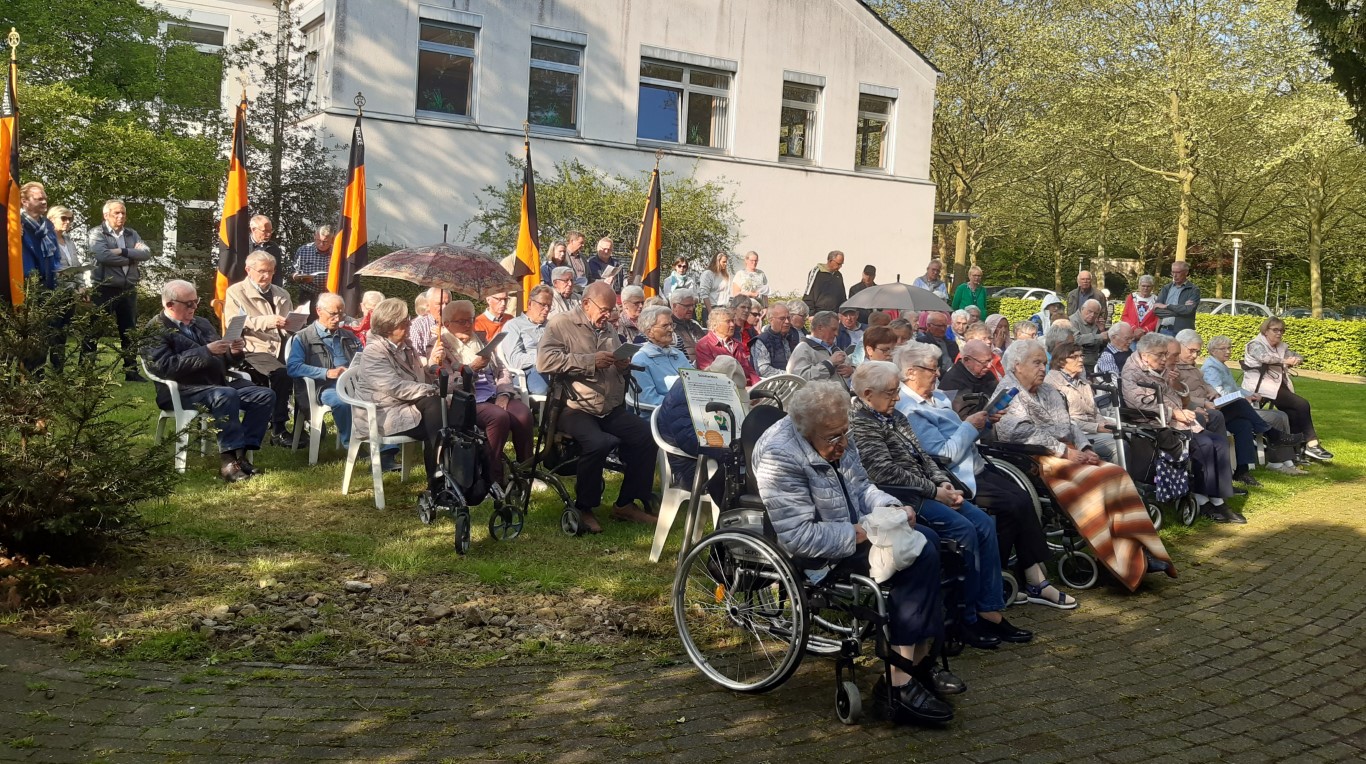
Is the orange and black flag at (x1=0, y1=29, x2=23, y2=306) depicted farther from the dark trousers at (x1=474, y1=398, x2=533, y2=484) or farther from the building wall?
the building wall

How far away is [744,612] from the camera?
17.7ft

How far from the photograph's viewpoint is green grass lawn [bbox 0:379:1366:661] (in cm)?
544

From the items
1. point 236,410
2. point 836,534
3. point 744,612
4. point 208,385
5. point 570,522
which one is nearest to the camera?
point 836,534

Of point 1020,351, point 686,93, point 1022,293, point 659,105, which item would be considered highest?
point 686,93

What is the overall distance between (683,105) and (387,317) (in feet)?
61.3

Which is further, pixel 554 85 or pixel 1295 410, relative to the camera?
pixel 554 85

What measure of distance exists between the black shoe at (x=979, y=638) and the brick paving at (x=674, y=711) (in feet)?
0.25

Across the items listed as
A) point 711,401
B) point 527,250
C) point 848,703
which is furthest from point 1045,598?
point 527,250

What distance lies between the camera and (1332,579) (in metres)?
7.81

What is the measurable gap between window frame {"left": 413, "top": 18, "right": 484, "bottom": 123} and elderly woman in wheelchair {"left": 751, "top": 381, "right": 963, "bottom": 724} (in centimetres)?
1923

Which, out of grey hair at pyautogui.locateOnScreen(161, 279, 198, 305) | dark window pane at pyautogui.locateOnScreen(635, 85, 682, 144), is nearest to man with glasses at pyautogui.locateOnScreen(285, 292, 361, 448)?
grey hair at pyautogui.locateOnScreen(161, 279, 198, 305)

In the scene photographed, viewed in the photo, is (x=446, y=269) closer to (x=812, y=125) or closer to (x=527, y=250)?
(x=527, y=250)

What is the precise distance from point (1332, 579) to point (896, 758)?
4.74 m

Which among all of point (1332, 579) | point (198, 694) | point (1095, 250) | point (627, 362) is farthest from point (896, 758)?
point (1095, 250)
